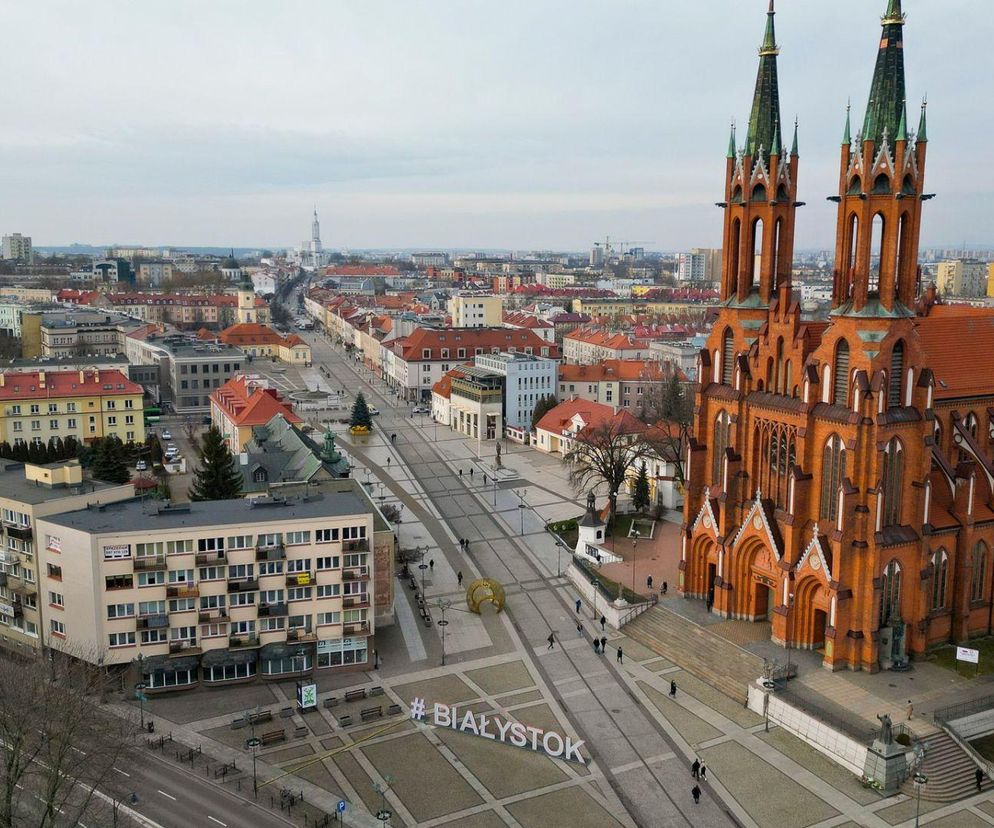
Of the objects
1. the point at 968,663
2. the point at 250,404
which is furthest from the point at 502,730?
the point at 250,404

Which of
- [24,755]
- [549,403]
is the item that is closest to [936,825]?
[24,755]

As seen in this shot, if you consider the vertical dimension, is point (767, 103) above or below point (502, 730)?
above

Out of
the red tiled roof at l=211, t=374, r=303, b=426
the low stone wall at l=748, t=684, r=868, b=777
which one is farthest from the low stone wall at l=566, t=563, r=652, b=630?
the red tiled roof at l=211, t=374, r=303, b=426

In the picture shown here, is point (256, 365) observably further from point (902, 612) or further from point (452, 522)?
point (902, 612)

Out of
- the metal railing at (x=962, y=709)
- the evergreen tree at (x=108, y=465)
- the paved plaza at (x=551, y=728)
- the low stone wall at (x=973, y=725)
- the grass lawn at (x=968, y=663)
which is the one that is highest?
the evergreen tree at (x=108, y=465)

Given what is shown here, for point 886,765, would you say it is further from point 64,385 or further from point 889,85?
point 64,385

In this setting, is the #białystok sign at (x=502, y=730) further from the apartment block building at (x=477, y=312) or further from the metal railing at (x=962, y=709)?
the apartment block building at (x=477, y=312)

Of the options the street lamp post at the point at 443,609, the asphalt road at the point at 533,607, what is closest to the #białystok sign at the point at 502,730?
the asphalt road at the point at 533,607
